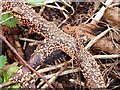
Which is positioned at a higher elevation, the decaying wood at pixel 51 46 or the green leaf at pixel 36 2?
the green leaf at pixel 36 2

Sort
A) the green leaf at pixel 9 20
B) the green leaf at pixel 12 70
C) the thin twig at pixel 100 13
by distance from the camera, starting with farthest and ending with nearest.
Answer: the thin twig at pixel 100 13, the green leaf at pixel 9 20, the green leaf at pixel 12 70

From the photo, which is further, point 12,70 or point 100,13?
point 100,13

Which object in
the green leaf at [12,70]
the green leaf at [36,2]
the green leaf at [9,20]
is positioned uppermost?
the green leaf at [36,2]

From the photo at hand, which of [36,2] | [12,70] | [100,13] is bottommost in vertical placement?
[12,70]

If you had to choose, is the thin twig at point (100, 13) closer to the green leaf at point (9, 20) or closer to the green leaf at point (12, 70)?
the green leaf at point (9, 20)

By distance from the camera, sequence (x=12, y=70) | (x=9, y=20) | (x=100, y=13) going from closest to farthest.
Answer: (x=12, y=70) < (x=9, y=20) < (x=100, y=13)

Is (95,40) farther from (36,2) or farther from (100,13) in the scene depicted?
(36,2)

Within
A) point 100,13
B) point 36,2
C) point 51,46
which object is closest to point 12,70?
point 51,46

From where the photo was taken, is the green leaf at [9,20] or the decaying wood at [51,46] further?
the green leaf at [9,20]

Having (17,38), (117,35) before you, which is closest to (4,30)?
(17,38)

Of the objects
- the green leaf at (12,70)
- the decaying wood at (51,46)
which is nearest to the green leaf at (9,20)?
the decaying wood at (51,46)
